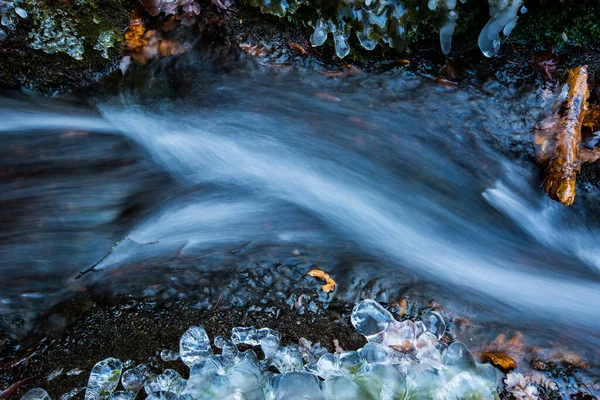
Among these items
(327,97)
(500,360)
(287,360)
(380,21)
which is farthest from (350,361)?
(380,21)

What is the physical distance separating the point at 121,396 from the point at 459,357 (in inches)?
77.7

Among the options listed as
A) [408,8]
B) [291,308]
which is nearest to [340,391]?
[291,308]

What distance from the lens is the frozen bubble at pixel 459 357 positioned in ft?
8.49

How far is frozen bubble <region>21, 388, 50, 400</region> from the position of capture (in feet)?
7.95

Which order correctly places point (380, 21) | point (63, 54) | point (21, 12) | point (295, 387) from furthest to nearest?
point (380, 21) → point (63, 54) → point (21, 12) → point (295, 387)

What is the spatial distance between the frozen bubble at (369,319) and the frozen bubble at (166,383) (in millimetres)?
1068

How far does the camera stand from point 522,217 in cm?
320

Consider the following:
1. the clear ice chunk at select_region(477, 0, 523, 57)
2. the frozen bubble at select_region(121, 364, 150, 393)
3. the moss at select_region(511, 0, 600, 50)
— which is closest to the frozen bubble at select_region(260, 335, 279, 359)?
the frozen bubble at select_region(121, 364, 150, 393)

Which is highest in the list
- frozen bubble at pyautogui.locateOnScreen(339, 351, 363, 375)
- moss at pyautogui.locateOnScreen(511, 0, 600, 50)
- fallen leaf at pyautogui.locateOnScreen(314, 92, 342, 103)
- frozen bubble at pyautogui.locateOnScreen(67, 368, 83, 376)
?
moss at pyautogui.locateOnScreen(511, 0, 600, 50)

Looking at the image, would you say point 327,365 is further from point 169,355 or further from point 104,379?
point 104,379

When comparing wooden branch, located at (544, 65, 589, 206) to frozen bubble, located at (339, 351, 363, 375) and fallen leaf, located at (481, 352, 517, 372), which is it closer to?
fallen leaf, located at (481, 352, 517, 372)

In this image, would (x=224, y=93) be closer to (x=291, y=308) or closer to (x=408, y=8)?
(x=408, y=8)

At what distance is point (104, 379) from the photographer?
8.05 ft

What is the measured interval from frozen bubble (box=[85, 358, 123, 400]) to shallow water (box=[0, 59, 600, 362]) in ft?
1.50
